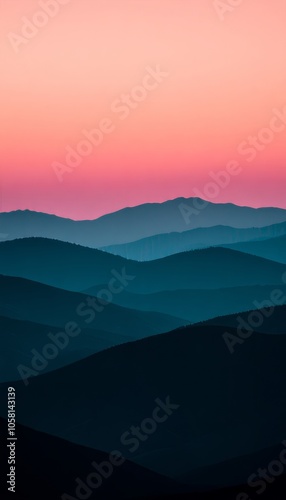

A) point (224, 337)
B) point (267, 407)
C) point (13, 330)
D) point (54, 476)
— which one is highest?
point (13, 330)

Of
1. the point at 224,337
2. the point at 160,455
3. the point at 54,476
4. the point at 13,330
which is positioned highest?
the point at 13,330

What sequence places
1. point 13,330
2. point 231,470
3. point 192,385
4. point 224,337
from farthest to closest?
point 13,330 → point 224,337 → point 192,385 → point 231,470

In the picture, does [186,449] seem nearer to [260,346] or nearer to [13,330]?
[260,346]

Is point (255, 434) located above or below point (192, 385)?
below

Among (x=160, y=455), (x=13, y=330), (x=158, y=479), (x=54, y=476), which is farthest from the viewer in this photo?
(x=13, y=330)

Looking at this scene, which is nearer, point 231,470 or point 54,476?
point 54,476

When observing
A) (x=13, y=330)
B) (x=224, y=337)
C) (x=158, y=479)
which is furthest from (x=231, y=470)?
(x=13, y=330)

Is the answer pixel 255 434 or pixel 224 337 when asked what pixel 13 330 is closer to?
pixel 224 337

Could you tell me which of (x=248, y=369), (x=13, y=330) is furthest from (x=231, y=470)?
(x=13, y=330)

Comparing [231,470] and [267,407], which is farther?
[267,407]
